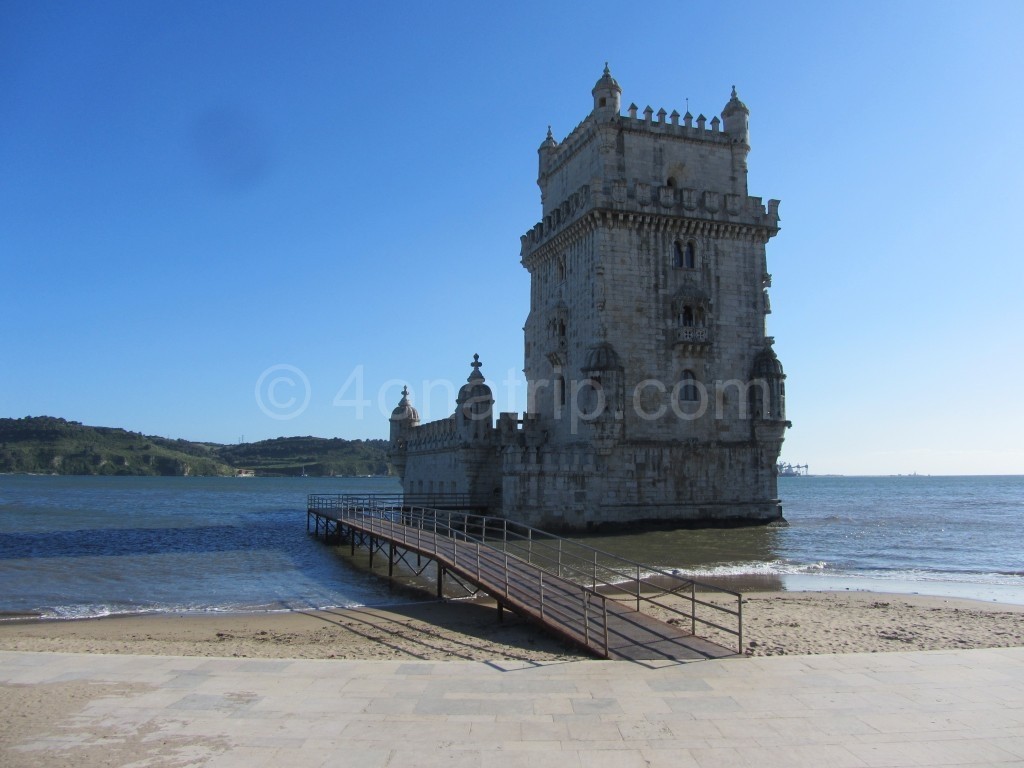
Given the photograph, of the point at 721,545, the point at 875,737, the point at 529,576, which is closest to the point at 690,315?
the point at 721,545

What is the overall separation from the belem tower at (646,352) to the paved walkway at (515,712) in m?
21.0

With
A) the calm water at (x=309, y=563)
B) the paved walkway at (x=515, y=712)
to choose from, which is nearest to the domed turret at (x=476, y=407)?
the calm water at (x=309, y=563)

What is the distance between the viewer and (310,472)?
198000mm

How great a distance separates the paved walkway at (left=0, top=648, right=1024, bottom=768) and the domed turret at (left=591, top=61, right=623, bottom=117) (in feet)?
90.8

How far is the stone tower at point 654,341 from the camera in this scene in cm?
3134

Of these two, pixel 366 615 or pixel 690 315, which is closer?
pixel 366 615

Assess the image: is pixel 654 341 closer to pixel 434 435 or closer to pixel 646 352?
pixel 646 352

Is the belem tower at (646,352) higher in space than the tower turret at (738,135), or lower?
lower

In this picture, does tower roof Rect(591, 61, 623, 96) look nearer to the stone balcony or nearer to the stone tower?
the stone tower

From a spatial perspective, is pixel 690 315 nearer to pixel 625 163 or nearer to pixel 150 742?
pixel 625 163

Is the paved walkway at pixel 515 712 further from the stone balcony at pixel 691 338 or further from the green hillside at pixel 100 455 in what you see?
the green hillside at pixel 100 455

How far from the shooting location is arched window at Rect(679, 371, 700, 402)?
3328cm

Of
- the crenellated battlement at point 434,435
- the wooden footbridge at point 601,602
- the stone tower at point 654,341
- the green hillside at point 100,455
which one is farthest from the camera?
the green hillside at point 100,455

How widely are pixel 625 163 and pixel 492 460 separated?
14.1 meters
